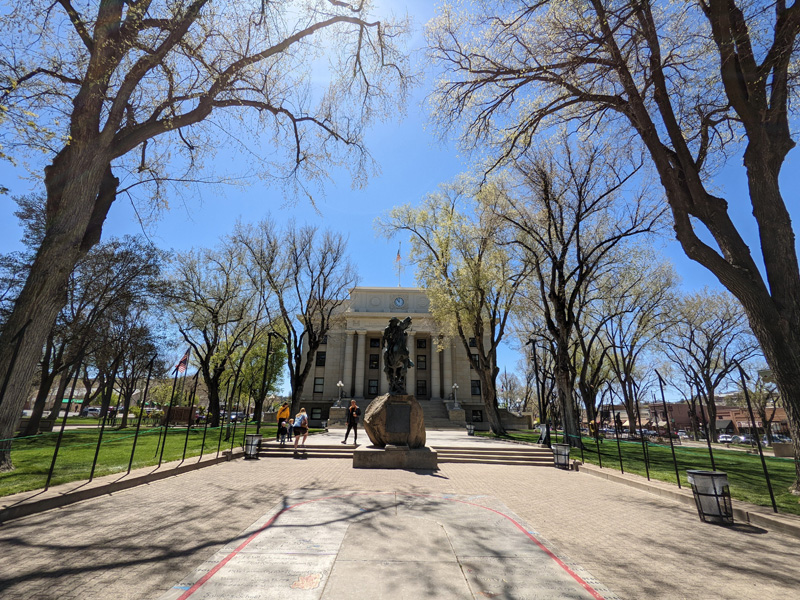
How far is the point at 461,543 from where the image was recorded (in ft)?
16.2

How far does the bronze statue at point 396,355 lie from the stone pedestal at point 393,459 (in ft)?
7.90

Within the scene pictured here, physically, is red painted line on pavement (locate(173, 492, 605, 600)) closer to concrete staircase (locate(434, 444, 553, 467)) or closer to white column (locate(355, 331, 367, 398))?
concrete staircase (locate(434, 444, 553, 467))

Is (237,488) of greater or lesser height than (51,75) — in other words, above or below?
below

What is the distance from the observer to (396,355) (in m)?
14.6

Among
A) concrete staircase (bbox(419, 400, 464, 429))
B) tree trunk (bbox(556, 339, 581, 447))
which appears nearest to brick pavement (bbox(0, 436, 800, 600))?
tree trunk (bbox(556, 339, 581, 447))

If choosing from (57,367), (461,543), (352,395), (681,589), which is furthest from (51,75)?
(352,395)

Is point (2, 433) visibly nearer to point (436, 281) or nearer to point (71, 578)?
point (71, 578)

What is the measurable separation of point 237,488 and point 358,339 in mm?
38717

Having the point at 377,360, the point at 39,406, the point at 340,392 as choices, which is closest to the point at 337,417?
the point at 340,392

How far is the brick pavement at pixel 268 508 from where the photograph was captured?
384 centimetres

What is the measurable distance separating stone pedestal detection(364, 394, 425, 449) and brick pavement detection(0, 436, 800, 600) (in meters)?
3.59

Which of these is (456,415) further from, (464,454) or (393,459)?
(393,459)

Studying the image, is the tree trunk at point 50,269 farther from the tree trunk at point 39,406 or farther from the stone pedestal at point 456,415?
the stone pedestal at point 456,415

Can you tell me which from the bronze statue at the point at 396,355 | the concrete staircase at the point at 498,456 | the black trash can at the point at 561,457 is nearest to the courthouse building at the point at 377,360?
the concrete staircase at the point at 498,456
